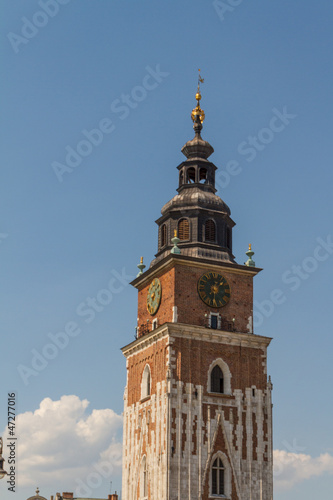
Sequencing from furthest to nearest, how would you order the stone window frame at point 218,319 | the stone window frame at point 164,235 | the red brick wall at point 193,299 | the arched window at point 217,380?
the stone window frame at point 164,235 < the stone window frame at point 218,319 < the red brick wall at point 193,299 < the arched window at point 217,380

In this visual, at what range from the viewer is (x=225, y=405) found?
192 feet

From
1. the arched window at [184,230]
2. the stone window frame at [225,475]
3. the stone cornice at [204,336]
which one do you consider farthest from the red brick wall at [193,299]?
the stone window frame at [225,475]

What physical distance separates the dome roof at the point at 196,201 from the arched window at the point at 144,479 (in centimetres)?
1881

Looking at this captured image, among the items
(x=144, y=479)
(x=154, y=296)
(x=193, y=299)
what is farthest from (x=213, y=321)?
(x=144, y=479)

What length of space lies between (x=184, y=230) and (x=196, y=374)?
11514mm

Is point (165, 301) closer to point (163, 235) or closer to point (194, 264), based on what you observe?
point (194, 264)

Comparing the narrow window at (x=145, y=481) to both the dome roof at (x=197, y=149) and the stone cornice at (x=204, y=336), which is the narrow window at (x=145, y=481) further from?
the dome roof at (x=197, y=149)

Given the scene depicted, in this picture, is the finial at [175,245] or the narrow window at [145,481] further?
the finial at [175,245]

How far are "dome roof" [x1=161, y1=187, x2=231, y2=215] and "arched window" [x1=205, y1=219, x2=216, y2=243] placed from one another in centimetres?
115

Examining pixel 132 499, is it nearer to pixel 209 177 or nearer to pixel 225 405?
pixel 225 405

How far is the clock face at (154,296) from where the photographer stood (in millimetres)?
62156

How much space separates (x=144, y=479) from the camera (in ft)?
193

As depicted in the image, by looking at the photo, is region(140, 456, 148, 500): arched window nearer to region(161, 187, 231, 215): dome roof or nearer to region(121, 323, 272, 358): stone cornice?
region(121, 323, 272, 358): stone cornice

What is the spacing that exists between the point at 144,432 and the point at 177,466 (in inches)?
200
